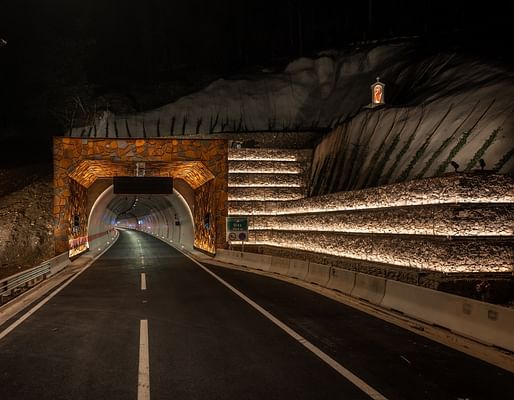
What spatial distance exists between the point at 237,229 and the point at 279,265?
581 cm

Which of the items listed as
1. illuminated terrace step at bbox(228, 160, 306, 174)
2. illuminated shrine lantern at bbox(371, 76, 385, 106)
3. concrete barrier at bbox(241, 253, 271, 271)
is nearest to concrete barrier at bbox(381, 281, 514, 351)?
concrete barrier at bbox(241, 253, 271, 271)

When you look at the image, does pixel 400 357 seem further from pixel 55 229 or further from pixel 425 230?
pixel 55 229

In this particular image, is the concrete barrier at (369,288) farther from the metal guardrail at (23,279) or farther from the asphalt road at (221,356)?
the metal guardrail at (23,279)

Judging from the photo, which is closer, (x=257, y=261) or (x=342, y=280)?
(x=342, y=280)

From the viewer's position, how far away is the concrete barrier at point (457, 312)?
25.1 ft

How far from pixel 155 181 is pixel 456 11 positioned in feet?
193

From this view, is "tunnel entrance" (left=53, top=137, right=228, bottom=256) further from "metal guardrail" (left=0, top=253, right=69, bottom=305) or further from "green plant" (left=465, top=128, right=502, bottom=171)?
"green plant" (left=465, top=128, right=502, bottom=171)

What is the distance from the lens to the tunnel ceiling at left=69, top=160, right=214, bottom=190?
30.2 m

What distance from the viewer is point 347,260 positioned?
2022 cm

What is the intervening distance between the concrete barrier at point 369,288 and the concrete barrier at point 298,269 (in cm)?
421

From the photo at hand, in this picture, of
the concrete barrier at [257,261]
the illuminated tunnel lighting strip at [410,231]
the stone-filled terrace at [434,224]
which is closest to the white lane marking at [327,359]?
the stone-filled terrace at [434,224]

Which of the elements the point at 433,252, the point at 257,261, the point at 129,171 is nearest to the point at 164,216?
the point at 129,171

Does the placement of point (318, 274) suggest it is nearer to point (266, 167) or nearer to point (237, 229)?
point (237, 229)

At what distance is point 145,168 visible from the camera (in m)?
34.5
